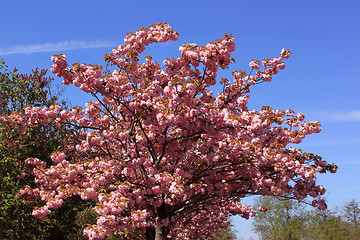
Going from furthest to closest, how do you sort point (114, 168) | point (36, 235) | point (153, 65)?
point (36, 235) → point (153, 65) → point (114, 168)

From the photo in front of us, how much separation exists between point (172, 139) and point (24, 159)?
30.3ft

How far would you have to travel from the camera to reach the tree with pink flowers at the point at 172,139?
29.1ft

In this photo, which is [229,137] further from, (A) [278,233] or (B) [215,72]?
(A) [278,233]

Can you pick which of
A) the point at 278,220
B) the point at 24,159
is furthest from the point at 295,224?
the point at 24,159

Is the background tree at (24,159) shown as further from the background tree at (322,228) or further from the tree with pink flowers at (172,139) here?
the background tree at (322,228)

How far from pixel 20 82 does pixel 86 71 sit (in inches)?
378

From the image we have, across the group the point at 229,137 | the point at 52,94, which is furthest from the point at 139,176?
the point at 52,94

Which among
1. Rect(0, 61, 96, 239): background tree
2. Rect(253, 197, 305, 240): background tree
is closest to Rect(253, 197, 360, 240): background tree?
Rect(253, 197, 305, 240): background tree

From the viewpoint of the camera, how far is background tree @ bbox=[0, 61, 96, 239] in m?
13.6

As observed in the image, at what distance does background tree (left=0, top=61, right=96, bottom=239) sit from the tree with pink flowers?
3229 mm

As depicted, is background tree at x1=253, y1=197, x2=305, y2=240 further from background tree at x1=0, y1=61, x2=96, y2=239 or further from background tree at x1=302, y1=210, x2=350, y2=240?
background tree at x1=0, y1=61, x2=96, y2=239

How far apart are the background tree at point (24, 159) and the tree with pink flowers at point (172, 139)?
323 centimetres

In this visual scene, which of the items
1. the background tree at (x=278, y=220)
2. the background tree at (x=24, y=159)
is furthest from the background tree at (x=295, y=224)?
the background tree at (x=24, y=159)

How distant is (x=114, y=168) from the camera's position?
9.49m
